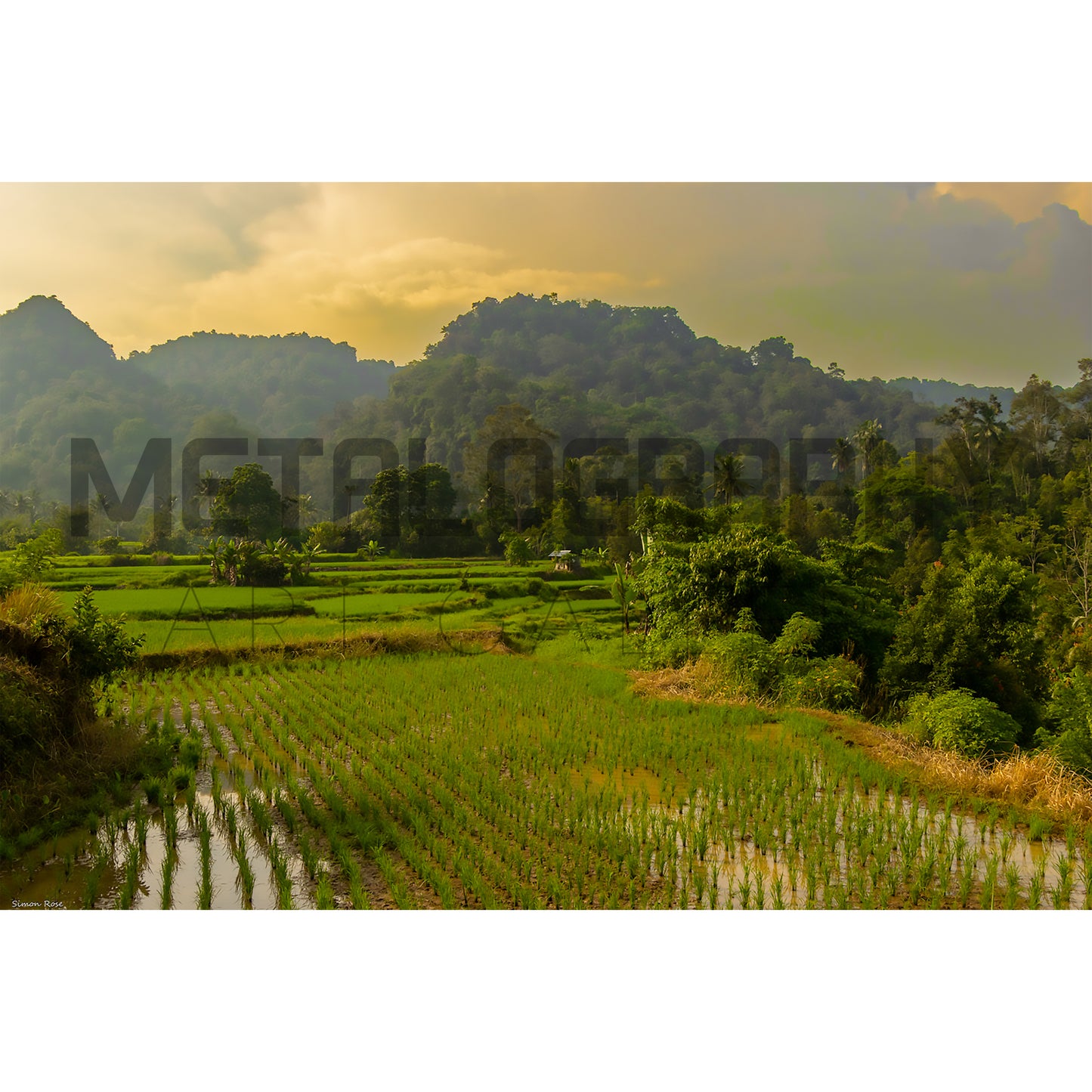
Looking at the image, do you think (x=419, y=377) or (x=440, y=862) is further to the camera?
(x=419, y=377)

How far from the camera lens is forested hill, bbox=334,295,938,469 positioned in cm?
4069

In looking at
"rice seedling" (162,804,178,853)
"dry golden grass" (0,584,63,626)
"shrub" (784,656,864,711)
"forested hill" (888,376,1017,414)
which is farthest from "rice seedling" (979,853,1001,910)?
"forested hill" (888,376,1017,414)

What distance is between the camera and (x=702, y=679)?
9.38 meters

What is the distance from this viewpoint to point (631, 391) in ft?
169

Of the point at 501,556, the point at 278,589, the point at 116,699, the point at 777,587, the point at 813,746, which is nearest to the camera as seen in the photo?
the point at 813,746

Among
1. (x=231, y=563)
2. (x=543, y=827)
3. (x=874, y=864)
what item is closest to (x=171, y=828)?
(x=543, y=827)

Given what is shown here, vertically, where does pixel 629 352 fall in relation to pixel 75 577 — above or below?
above

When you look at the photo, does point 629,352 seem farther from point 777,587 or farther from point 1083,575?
point 777,587

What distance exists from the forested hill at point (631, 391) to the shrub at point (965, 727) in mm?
29375

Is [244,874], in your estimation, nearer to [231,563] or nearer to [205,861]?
[205,861]

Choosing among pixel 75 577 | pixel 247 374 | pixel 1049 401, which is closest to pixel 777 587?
pixel 75 577

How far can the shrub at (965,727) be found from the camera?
6770 mm

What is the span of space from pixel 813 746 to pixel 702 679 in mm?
2587

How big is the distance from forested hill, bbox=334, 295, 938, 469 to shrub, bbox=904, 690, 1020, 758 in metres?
29.4
